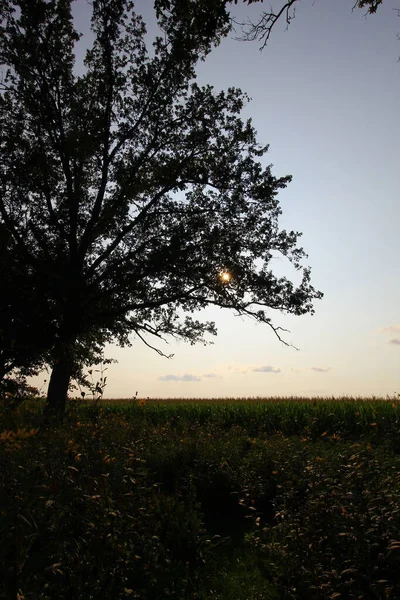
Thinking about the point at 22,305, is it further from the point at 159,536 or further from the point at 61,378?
the point at 159,536

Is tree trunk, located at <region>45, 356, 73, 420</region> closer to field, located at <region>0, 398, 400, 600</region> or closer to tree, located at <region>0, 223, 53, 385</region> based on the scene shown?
tree, located at <region>0, 223, 53, 385</region>

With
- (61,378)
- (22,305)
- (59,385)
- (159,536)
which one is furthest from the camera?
(61,378)

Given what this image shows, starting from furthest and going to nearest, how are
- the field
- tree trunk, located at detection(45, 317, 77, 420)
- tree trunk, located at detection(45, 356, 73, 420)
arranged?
1. tree trunk, located at detection(45, 356, 73, 420)
2. tree trunk, located at detection(45, 317, 77, 420)
3. the field

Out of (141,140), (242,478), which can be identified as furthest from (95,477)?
(141,140)

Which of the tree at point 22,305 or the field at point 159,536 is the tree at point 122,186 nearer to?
the tree at point 22,305

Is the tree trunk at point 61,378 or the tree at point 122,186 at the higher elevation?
the tree at point 122,186

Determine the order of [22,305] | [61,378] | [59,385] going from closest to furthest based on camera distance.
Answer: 1. [22,305]
2. [59,385]
3. [61,378]

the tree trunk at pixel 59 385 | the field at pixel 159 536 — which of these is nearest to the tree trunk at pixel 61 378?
the tree trunk at pixel 59 385

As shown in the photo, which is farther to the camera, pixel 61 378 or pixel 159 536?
pixel 61 378

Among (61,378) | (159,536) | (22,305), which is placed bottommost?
(159,536)

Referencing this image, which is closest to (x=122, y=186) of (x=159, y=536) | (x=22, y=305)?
(x=22, y=305)

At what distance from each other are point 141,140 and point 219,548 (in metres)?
13.6

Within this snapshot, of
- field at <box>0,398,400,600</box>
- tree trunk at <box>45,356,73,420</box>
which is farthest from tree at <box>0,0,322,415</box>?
field at <box>0,398,400,600</box>

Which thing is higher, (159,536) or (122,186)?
(122,186)
